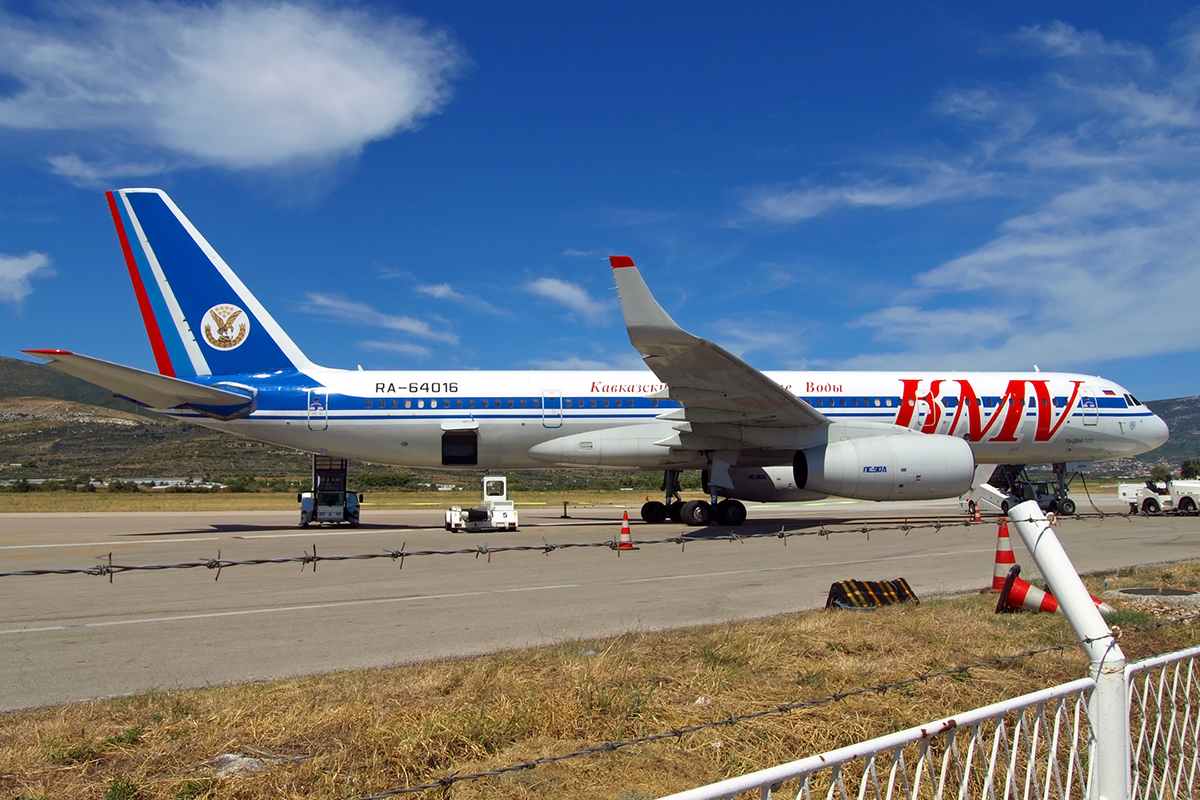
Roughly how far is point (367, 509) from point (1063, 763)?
3089 centimetres

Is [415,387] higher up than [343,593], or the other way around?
[415,387]

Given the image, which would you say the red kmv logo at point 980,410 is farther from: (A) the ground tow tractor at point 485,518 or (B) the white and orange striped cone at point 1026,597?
(B) the white and orange striped cone at point 1026,597

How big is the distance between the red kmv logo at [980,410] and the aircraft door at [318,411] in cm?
1506

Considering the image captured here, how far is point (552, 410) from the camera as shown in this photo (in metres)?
21.3

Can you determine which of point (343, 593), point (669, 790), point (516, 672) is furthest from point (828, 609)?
point (343, 593)

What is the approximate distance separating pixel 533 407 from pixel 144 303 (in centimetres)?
1025

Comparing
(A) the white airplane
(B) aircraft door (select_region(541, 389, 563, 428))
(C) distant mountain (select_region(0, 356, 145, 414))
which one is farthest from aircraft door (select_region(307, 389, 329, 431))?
(C) distant mountain (select_region(0, 356, 145, 414))

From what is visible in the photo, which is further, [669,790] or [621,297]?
[621,297]

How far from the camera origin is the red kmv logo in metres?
22.0

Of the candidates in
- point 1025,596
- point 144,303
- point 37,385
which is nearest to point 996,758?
point 1025,596

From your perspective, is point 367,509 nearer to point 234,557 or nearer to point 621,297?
point 234,557

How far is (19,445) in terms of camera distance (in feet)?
301

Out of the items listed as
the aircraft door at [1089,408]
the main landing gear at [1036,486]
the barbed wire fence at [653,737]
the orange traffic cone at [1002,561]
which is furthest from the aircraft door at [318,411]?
the aircraft door at [1089,408]

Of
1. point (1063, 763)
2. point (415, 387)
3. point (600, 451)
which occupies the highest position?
point (415, 387)
